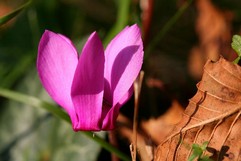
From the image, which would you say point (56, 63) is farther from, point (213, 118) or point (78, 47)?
point (78, 47)

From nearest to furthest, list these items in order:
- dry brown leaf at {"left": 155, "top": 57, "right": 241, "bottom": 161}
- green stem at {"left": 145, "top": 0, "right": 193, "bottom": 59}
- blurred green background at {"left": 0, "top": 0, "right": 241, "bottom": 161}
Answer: dry brown leaf at {"left": 155, "top": 57, "right": 241, "bottom": 161}
green stem at {"left": 145, "top": 0, "right": 193, "bottom": 59}
blurred green background at {"left": 0, "top": 0, "right": 241, "bottom": 161}

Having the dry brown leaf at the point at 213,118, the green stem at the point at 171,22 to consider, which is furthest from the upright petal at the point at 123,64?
the green stem at the point at 171,22

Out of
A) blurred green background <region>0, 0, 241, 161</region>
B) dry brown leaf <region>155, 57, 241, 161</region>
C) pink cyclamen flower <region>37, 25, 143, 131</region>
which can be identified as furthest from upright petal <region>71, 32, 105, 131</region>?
blurred green background <region>0, 0, 241, 161</region>

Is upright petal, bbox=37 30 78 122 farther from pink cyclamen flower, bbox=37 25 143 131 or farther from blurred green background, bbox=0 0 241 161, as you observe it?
blurred green background, bbox=0 0 241 161

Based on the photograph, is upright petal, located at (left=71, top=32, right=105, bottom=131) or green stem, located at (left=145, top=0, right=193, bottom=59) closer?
upright petal, located at (left=71, top=32, right=105, bottom=131)

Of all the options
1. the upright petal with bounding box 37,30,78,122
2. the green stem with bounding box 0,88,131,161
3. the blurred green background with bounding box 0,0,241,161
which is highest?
the upright petal with bounding box 37,30,78,122

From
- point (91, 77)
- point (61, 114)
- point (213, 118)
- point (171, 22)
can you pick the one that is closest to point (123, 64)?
point (91, 77)

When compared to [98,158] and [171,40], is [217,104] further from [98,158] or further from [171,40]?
[171,40]
